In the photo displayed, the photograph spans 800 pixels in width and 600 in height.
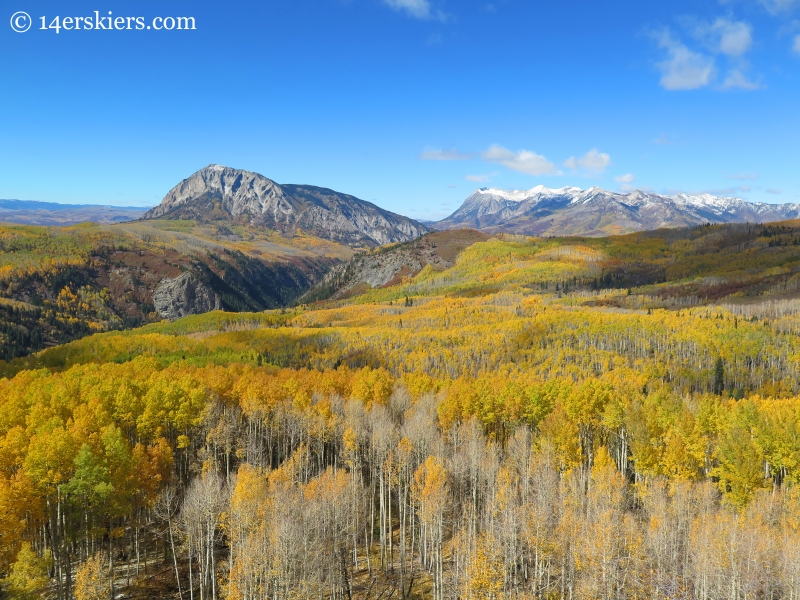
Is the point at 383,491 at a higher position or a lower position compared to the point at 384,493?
higher

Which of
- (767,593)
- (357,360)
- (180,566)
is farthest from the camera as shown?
(357,360)

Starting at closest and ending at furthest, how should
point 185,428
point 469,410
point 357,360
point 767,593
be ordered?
point 767,593, point 185,428, point 469,410, point 357,360

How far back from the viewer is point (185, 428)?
253 feet

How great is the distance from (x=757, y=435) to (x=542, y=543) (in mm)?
48537

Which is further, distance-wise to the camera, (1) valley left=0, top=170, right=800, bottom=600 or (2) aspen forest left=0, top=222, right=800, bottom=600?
(1) valley left=0, top=170, right=800, bottom=600

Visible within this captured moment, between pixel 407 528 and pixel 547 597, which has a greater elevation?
pixel 547 597

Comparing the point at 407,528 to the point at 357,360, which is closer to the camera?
the point at 407,528

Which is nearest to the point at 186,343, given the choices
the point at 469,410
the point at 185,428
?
the point at 185,428

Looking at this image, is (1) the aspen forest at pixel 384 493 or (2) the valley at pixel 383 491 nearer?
(1) the aspen forest at pixel 384 493

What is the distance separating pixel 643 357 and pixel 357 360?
111 metres

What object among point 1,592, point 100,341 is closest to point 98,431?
point 1,592

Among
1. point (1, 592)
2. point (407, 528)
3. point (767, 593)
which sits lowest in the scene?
point (407, 528)

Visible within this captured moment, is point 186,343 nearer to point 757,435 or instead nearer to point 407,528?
point 407,528

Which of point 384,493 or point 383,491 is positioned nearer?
point 383,491
